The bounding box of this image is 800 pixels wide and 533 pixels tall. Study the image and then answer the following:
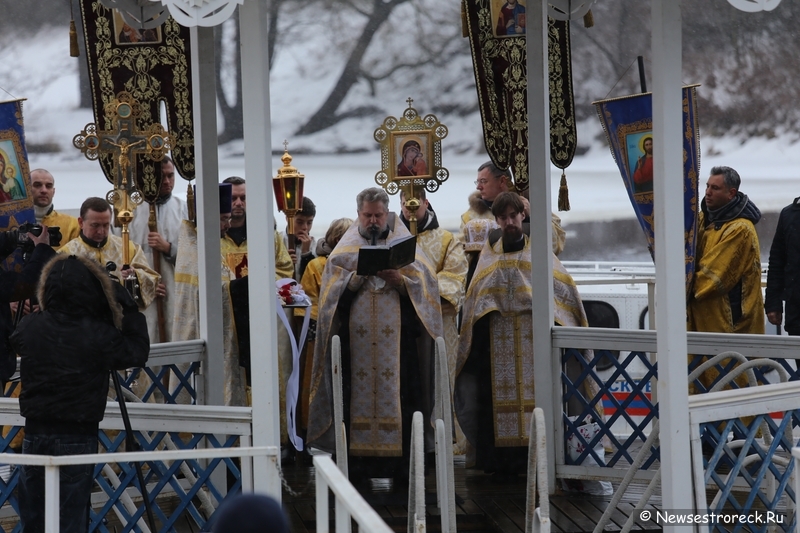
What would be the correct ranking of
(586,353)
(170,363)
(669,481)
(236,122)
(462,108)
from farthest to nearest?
(462,108), (236,122), (586,353), (170,363), (669,481)

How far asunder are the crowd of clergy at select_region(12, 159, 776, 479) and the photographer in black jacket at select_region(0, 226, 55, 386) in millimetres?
623

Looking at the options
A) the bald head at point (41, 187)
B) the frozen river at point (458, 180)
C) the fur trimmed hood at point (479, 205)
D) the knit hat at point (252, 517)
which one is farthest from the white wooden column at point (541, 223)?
the frozen river at point (458, 180)

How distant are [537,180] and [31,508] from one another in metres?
2.63

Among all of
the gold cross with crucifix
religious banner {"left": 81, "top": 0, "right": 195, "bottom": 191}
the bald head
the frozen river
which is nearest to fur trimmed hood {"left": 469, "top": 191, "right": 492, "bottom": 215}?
religious banner {"left": 81, "top": 0, "right": 195, "bottom": 191}

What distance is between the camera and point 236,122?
58.6 feet

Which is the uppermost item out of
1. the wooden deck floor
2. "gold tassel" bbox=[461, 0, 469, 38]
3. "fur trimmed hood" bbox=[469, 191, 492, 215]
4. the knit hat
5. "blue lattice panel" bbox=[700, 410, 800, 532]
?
"gold tassel" bbox=[461, 0, 469, 38]

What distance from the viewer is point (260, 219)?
3.54 metres

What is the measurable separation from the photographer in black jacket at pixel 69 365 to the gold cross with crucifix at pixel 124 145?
5.55 ft

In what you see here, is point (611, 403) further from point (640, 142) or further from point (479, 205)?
point (479, 205)

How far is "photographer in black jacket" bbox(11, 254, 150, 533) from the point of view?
3.72m

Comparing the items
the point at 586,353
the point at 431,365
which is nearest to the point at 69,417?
the point at 431,365

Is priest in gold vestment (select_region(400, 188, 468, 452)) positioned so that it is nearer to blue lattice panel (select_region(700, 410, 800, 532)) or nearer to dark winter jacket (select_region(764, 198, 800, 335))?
dark winter jacket (select_region(764, 198, 800, 335))

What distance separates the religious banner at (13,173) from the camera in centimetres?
536

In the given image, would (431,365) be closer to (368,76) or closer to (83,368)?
(83,368)
